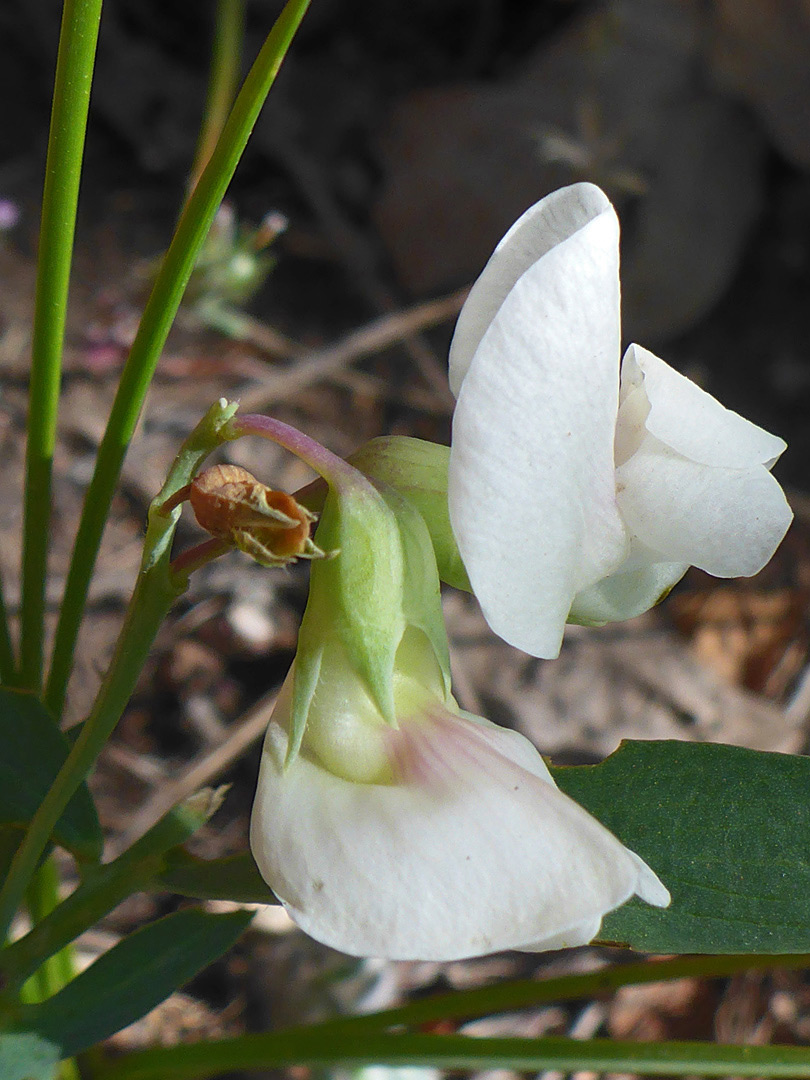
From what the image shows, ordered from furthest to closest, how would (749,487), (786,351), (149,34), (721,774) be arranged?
1. (149,34)
2. (786,351)
3. (721,774)
4. (749,487)

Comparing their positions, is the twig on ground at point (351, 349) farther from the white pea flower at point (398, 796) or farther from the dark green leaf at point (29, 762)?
the white pea flower at point (398, 796)

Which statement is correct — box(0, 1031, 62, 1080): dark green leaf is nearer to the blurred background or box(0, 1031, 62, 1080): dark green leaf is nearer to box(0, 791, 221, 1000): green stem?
box(0, 791, 221, 1000): green stem

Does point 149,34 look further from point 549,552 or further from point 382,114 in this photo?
point 549,552

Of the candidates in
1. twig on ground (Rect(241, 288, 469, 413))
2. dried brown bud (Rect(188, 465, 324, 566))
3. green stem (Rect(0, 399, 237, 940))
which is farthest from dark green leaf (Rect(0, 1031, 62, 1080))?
twig on ground (Rect(241, 288, 469, 413))

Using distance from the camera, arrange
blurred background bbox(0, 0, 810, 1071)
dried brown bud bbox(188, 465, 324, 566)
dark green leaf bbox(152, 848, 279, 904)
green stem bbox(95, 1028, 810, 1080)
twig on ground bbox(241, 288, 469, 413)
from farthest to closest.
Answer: twig on ground bbox(241, 288, 469, 413) → blurred background bbox(0, 0, 810, 1071) → green stem bbox(95, 1028, 810, 1080) → dark green leaf bbox(152, 848, 279, 904) → dried brown bud bbox(188, 465, 324, 566)

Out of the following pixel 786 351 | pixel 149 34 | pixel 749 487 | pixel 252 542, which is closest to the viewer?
pixel 252 542

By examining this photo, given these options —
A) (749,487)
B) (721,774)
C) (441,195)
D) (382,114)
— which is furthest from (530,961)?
(382,114)

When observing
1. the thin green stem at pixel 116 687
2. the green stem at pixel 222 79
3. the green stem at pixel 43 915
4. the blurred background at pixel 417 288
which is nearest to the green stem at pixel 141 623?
the thin green stem at pixel 116 687
